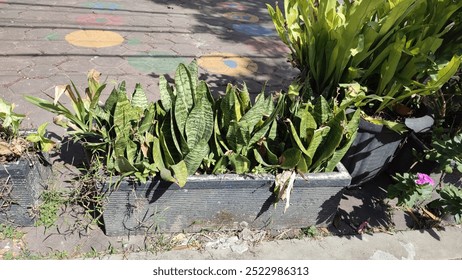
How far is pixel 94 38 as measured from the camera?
169 inches

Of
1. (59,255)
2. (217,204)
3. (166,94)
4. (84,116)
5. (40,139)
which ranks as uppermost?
(166,94)

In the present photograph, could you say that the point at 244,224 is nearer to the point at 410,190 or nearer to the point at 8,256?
the point at 410,190

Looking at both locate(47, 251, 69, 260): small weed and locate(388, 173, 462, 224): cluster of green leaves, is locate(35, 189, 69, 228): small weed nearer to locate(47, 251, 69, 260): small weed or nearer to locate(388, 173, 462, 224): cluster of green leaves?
locate(47, 251, 69, 260): small weed

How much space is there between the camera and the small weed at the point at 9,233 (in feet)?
A: 6.82

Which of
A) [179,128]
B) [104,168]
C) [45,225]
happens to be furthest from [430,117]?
→ [45,225]

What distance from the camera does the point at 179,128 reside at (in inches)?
75.9

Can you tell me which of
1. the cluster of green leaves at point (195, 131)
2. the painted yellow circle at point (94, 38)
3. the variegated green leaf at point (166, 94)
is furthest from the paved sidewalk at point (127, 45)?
the variegated green leaf at point (166, 94)

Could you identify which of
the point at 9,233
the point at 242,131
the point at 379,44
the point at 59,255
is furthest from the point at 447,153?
the point at 9,233

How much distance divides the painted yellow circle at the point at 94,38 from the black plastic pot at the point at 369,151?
117 inches

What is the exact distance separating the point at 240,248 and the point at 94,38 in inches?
126

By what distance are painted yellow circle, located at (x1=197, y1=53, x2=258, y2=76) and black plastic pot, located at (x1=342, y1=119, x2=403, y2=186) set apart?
1830 millimetres

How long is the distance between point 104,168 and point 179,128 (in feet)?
1.47

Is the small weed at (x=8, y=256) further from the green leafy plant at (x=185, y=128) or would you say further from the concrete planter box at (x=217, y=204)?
the green leafy plant at (x=185, y=128)

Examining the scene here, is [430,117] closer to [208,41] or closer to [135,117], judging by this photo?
[135,117]
